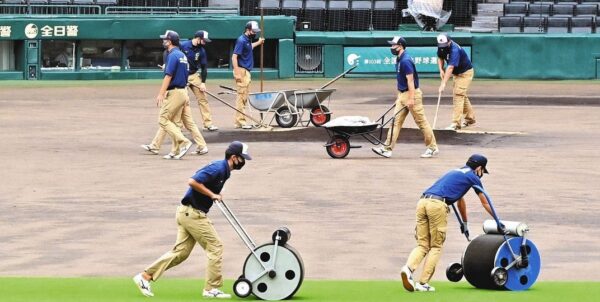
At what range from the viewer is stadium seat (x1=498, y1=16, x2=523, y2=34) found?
4634 cm

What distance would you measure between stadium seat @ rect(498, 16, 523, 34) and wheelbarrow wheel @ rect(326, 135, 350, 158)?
2408 centimetres

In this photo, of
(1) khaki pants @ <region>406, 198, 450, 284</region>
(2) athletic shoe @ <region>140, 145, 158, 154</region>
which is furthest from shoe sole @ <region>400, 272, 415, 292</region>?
(2) athletic shoe @ <region>140, 145, 158, 154</region>

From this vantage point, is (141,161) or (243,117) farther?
(243,117)

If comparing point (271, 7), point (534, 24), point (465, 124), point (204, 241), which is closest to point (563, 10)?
point (534, 24)

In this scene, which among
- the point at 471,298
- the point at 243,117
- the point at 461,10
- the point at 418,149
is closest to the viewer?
the point at 471,298

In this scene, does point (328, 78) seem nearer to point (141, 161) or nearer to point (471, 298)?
point (141, 161)

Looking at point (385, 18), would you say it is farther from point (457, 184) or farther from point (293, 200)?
point (457, 184)

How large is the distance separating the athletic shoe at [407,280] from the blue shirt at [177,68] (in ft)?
34.4

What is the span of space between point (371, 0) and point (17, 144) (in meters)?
24.1

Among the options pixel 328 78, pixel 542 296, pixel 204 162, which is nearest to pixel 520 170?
pixel 204 162

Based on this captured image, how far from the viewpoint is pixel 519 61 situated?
4406 cm

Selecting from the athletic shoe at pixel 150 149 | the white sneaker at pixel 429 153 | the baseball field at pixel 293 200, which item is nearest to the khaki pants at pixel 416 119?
the white sneaker at pixel 429 153

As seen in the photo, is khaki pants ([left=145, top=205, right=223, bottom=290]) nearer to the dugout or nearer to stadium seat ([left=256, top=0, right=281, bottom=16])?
the dugout

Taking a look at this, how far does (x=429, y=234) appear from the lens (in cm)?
1293
